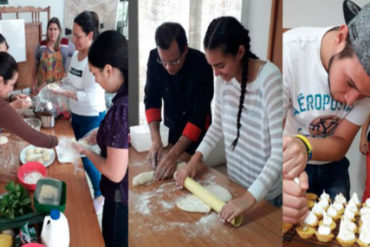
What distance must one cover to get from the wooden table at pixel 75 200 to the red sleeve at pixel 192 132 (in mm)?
401

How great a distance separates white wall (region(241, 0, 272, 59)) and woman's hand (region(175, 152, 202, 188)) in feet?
0.45

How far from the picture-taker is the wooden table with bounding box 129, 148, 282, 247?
15.9 inches

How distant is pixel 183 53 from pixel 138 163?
0.14 metres

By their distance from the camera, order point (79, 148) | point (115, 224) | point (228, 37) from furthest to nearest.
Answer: point (79, 148), point (115, 224), point (228, 37)

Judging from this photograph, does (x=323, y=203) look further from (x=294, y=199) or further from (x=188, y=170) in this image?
(x=188, y=170)

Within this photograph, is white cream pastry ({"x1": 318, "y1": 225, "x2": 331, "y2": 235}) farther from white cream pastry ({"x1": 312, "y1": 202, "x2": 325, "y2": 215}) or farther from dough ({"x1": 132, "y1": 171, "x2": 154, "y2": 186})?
dough ({"x1": 132, "y1": 171, "x2": 154, "y2": 186})

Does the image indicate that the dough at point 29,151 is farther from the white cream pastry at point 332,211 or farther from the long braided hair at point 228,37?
the white cream pastry at point 332,211

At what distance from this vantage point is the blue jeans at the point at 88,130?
63 cm

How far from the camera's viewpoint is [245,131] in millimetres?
387

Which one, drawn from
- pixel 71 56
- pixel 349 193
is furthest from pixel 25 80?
pixel 349 193

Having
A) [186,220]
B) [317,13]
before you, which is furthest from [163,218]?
[317,13]

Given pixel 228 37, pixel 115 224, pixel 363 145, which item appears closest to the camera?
pixel 228 37

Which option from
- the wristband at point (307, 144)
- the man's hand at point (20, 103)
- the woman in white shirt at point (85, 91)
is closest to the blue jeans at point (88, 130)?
the woman in white shirt at point (85, 91)

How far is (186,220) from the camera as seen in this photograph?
1.35ft
